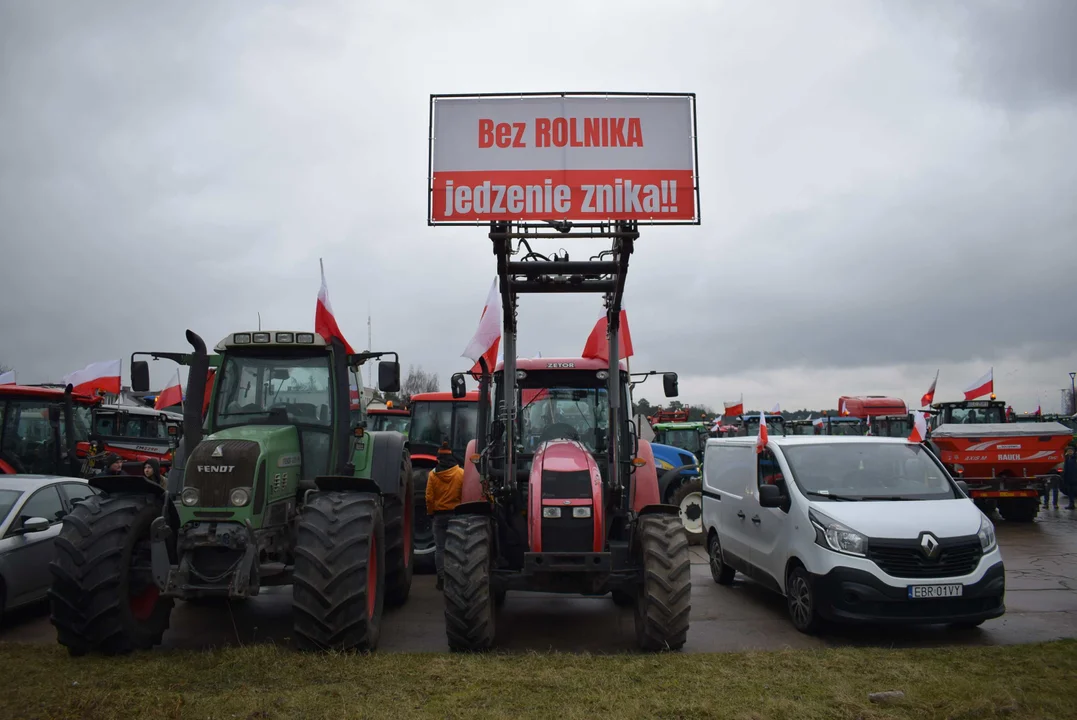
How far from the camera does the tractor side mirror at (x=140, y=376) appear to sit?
6.94m

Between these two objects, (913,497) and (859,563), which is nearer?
(859,563)

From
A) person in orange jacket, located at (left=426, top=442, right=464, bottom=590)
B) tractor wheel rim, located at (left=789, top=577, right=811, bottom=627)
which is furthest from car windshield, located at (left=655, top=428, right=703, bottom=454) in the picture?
tractor wheel rim, located at (left=789, top=577, right=811, bottom=627)

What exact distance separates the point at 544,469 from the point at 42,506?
17.1ft

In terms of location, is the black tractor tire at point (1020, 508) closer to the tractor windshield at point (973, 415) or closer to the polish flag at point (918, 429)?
the tractor windshield at point (973, 415)

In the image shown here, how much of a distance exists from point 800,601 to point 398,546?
400cm

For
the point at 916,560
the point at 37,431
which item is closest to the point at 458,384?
the point at 916,560

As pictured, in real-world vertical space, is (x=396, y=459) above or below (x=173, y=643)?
above

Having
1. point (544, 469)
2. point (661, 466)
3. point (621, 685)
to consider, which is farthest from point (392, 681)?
point (661, 466)

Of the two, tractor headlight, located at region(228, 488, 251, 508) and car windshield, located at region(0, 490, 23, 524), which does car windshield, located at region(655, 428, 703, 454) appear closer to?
car windshield, located at region(0, 490, 23, 524)

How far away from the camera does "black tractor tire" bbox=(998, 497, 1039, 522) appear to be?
52.1 feet

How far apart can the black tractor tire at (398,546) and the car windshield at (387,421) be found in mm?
5341

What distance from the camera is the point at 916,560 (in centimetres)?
677

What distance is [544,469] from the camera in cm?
671

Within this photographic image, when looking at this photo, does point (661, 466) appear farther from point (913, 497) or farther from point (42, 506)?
point (42, 506)
